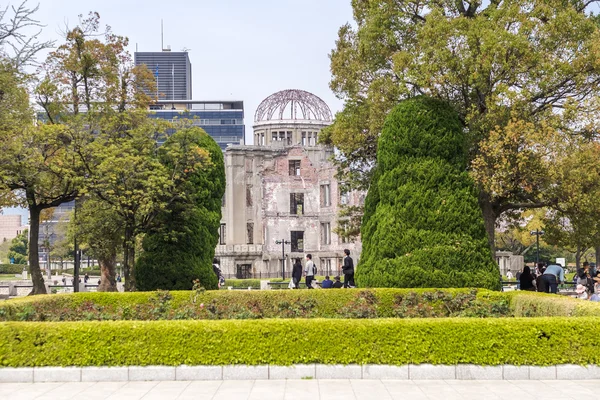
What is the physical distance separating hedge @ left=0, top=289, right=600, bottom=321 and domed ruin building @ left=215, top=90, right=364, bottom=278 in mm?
35665

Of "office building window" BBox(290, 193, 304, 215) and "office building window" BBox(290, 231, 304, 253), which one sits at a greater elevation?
"office building window" BBox(290, 193, 304, 215)

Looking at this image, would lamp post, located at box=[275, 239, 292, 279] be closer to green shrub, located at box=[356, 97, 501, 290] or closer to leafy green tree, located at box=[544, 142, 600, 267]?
green shrub, located at box=[356, 97, 501, 290]

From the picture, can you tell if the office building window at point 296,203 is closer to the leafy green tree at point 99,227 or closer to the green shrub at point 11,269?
the leafy green tree at point 99,227

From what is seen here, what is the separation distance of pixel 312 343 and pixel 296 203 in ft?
161

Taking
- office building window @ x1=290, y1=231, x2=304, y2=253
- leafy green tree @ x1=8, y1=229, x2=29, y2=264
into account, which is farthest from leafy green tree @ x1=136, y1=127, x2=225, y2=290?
leafy green tree @ x1=8, y1=229, x2=29, y2=264

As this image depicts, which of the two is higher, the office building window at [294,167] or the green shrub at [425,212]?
the office building window at [294,167]

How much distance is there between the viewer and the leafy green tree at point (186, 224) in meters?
26.3

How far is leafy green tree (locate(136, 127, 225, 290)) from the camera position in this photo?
2630cm

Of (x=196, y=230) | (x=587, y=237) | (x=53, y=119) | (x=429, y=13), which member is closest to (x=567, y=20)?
(x=429, y=13)

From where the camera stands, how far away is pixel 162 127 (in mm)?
29859

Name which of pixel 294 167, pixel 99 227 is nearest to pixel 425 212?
pixel 99 227

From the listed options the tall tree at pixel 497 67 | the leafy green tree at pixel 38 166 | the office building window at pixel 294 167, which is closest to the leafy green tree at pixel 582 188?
the tall tree at pixel 497 67

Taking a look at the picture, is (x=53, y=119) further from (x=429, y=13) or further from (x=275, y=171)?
(x=275, y=171)

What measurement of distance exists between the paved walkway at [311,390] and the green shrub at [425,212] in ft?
32.4
